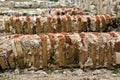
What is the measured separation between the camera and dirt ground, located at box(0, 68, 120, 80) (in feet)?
15.9

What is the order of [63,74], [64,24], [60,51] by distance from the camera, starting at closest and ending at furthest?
[63,74]
[60,51]
[64,24]

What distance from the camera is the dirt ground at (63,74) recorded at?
4.84m

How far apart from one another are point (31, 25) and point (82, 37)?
2.48 meters

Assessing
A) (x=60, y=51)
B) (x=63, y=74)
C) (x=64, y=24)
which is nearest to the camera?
(x=63, y=74)

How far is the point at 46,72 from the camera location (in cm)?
509

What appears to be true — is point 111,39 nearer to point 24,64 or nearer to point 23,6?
point 24,64

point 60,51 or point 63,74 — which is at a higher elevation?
point 60,51

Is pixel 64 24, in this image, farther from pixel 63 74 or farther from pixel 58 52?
pixel 63 74

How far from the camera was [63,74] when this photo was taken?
5020mm

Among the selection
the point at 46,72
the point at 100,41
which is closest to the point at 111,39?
the point at 100,41

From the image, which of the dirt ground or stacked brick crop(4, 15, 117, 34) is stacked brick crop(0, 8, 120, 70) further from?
stacked brick crop(4, 15, 117, 34)

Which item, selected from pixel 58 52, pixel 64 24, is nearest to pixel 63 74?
pixel 58 52

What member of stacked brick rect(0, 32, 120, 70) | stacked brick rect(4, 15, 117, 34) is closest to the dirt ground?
stacked brick rect(0, 32, 120, 70)

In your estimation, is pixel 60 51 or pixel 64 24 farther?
pixel 64 24
